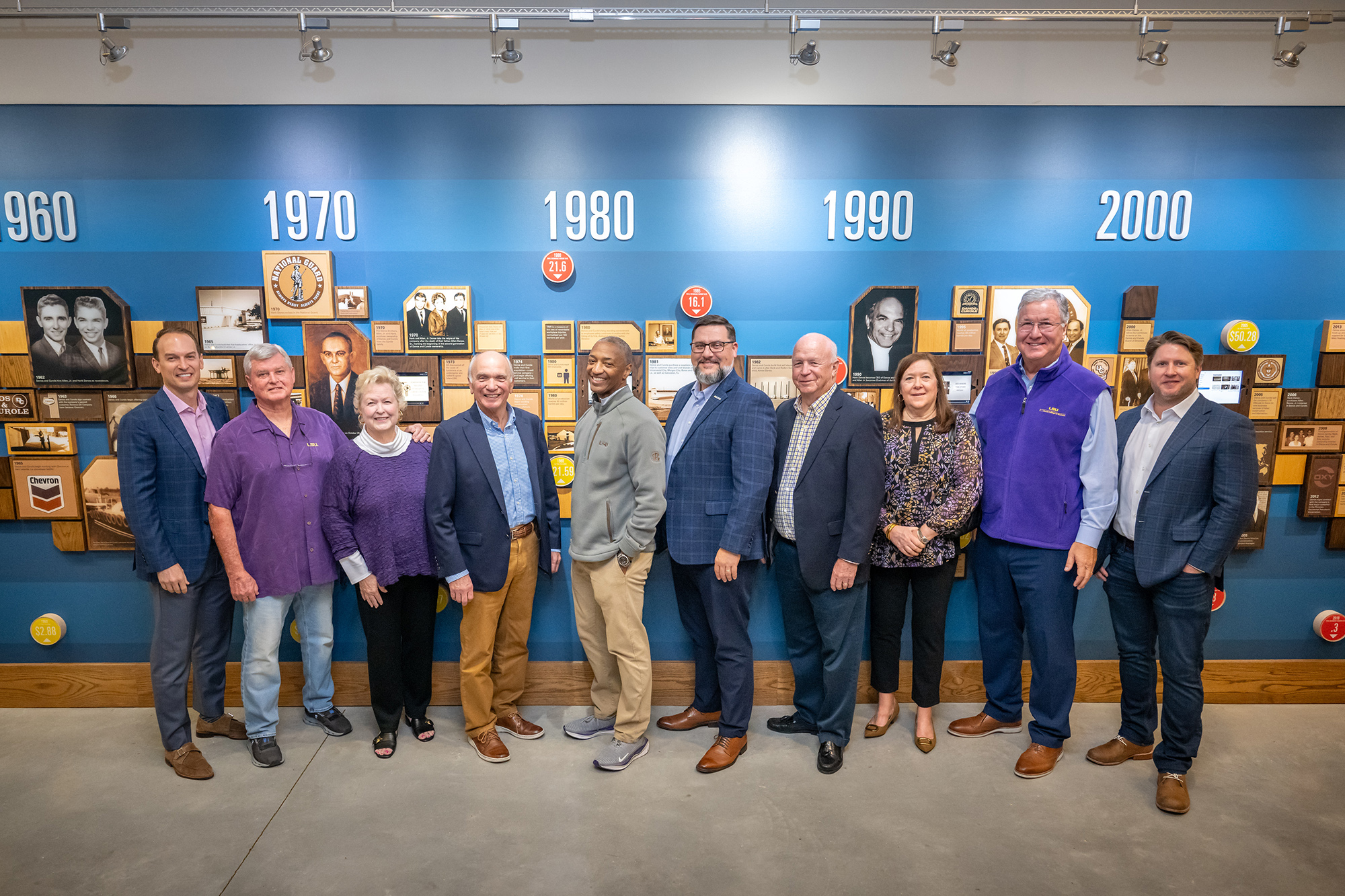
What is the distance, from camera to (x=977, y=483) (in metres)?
2.96

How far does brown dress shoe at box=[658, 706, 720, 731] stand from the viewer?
132 inches

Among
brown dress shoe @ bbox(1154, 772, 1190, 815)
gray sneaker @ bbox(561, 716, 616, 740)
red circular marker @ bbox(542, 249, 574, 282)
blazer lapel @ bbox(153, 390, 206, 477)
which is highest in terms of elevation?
red circular marker @ bbox(542, 249, 574, 282)

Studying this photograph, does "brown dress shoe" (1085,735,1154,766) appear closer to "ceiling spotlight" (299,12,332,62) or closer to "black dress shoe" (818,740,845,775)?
"black dress shoe" (818,740,845,775)

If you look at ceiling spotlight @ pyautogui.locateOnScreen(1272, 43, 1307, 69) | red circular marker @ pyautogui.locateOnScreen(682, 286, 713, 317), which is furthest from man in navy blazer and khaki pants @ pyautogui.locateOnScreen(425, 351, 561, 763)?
ceiling spotlight @ pyautogui.locateOnScreen(1272, 43, 1307, 69)

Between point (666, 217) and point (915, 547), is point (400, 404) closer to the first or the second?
point (666, 217)

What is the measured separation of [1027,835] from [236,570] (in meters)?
3.45

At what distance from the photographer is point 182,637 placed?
3.03 meters

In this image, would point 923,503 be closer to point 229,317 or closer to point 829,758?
point 829,758

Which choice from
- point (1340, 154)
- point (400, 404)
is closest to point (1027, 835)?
point (400, 404)

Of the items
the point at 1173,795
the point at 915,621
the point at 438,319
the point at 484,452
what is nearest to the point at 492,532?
the point at 484,452

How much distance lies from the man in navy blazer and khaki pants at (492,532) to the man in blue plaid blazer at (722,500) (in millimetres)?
647

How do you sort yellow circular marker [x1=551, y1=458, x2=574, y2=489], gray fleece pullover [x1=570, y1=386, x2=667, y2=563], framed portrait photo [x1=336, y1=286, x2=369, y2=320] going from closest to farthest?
1. gray fleece pullover [x1=570, y1=386, x2=667, y2=563]
2. framed portrait photo [x1=336, y1=286, x2=369, y2=320]
3. yellow circular marker [x1=551, y1=458, x2=574, y2=489]

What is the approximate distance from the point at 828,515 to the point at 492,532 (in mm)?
1470

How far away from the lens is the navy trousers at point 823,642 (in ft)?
9.74
